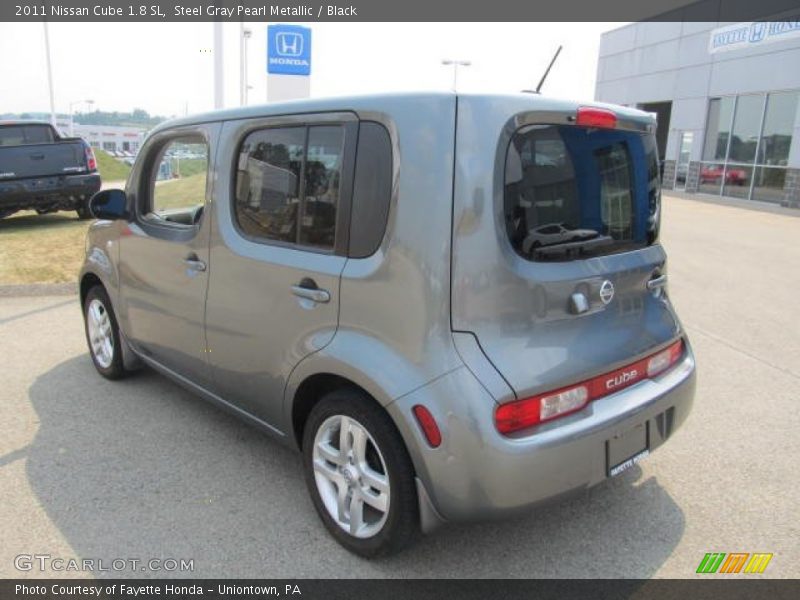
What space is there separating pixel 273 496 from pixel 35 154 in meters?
9.27

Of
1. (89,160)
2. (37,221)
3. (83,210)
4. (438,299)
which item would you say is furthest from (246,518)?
(37,221)

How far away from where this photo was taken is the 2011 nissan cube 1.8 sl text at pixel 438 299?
2.26 m

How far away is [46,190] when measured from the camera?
1015 centimetres

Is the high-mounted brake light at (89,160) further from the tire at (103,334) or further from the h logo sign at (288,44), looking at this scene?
the tire at (103,334)

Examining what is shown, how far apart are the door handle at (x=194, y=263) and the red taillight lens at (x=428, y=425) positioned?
5.23 feet

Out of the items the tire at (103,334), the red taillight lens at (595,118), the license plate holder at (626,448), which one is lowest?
the tire at (103,334)

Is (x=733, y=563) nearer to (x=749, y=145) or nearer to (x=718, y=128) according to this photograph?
(x=749, y=145)

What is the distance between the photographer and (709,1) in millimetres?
22438

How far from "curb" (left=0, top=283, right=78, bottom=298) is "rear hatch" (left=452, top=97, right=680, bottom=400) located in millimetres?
6319

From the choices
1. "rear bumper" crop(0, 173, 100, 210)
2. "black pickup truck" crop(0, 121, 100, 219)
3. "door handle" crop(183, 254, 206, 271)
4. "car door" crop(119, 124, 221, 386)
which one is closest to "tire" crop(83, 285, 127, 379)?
"car door" crop(119, 124, 221, 386)

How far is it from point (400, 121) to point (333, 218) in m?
0.51

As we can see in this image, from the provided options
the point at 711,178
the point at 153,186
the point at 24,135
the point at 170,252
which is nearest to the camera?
the point at 170,252

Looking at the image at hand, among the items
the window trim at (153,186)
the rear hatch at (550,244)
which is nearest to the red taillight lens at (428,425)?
the rear hatch at (550,244)

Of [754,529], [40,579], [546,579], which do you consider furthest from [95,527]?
[754,529]
